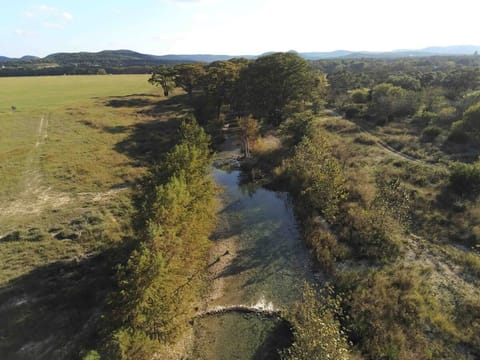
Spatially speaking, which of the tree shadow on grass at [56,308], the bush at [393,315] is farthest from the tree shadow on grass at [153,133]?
the bush at [393,315]

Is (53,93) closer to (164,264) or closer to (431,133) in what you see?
(164,264)

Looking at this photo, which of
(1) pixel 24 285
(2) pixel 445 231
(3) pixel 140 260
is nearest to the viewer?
(3) pixel 140 260

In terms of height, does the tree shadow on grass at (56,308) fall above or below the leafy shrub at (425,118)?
below

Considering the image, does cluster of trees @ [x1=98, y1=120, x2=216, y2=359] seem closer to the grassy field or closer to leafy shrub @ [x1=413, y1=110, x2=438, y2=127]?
the grassy field

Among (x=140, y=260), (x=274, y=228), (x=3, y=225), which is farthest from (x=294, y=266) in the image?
(x=3, y=225)

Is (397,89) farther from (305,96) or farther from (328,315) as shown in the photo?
(328,315)

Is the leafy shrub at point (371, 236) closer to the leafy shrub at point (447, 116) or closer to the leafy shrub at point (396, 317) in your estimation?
the leafy shrub at point (396, 317)

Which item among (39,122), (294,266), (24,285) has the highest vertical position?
(39,122)

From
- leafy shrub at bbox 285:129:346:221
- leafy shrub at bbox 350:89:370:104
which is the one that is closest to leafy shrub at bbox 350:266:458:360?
leafy shrub at bbox 285:129:346:221
